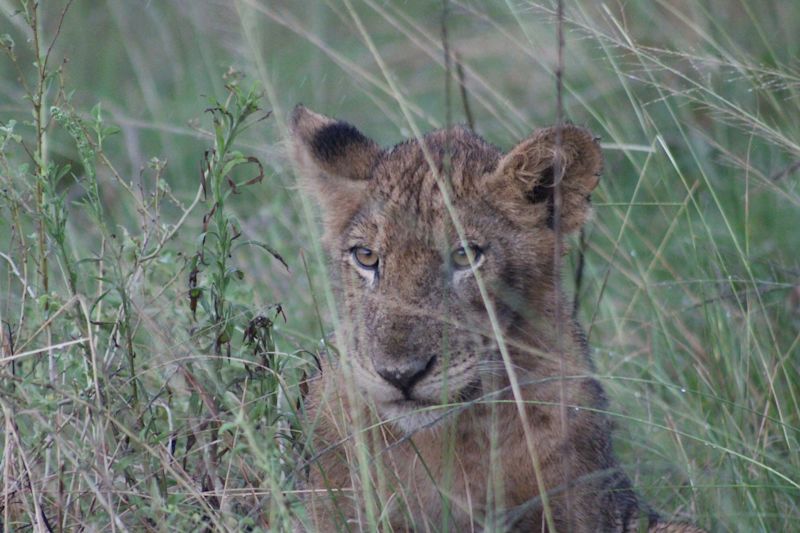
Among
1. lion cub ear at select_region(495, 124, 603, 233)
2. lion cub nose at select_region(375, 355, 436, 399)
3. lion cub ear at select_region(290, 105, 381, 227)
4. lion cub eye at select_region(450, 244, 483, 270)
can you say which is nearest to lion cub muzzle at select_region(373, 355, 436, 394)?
lion cub nose at select_region(375, 355, 436, 399)

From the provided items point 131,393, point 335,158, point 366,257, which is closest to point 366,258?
point 366,257

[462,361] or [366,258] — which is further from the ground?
[366,258]

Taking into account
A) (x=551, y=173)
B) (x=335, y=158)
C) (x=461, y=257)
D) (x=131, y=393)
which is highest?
(x=335, y=158)

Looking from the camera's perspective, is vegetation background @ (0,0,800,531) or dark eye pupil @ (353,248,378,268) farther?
dark eye pupil @ (353,248,378,268)

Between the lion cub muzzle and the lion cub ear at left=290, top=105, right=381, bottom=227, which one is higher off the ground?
the lion cub ear at left=290, top=105, right=381, bottom=227

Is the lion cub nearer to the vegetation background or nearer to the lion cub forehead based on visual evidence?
the lion cub forehead

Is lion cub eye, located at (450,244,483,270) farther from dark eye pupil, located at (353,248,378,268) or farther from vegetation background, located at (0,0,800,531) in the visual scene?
vegetation background, located at (0,0,800,531)

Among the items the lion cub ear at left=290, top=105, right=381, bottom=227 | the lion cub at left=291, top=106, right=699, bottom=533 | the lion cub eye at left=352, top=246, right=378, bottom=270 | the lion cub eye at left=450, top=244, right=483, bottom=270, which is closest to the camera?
the lion cub at left=291, top=106, right=699, bottom=533

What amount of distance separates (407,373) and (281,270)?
3.47 meters

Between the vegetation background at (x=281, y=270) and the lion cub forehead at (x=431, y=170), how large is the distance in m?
0.31

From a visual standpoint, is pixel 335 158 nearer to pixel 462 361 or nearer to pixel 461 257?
pixel 461 257

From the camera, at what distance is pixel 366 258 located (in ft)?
15.3

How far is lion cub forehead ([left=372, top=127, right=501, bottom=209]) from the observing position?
464 centimetres

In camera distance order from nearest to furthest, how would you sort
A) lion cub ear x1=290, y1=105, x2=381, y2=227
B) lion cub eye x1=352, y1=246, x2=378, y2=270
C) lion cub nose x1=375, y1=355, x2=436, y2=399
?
lion cub nose x1=375, y1=355, x2=436, y2=399 → lion cub eye x1=352, y1=246, x2=378, y2=270 → lion cub ear x1=290, y1=105, x2=381, y2=227
